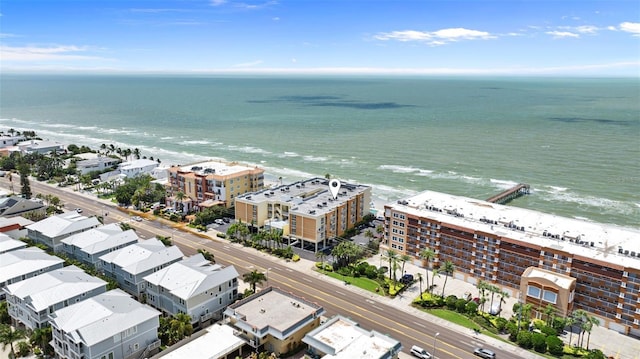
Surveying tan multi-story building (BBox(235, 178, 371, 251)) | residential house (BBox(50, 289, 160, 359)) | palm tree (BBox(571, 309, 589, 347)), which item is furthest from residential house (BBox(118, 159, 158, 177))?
palm tree (BBox(571, 309, 589, 347))

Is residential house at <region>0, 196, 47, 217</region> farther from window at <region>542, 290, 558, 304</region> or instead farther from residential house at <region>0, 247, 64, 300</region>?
window at <region>542, 290, 558, 304</region>

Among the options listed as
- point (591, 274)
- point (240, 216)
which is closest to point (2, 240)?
point (240, 216)

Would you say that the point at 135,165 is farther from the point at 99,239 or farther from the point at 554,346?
the point at 554,346

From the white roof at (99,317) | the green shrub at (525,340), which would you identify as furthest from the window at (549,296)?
the white roof at (99,317)

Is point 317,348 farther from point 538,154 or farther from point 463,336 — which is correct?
point 538,154

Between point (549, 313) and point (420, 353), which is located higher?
point (549, 313)

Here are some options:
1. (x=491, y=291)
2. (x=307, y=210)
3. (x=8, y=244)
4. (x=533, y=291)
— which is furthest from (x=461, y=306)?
(x=8, y=244)
